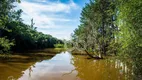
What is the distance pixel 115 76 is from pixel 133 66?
15.4 ft

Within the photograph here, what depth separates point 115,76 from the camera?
49.5 feet

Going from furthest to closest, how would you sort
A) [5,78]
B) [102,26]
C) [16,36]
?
1. [16,36]
2. [102,26]
3. [5,78]

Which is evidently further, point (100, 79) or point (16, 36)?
point (16, 36)

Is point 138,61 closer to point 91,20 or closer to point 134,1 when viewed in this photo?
point 134,1

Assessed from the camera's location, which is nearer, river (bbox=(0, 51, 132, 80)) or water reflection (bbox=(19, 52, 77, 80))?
river (bbox=(0, 51, 132, 80))

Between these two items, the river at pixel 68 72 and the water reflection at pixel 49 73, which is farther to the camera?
the water reflection at pixel 49 73

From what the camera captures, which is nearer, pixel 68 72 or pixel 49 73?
pixel 49 73

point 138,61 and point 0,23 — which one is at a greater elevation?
point 0,23

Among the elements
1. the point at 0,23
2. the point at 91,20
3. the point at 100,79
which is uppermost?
the point at 91,20

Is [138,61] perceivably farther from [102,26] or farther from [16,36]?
[16,36]

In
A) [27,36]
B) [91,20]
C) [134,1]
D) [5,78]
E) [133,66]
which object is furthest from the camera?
[27,36]

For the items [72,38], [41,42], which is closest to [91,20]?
[72,38]

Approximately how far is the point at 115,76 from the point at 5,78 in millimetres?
7528

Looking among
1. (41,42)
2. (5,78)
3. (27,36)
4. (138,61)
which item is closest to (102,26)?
(5,78)
